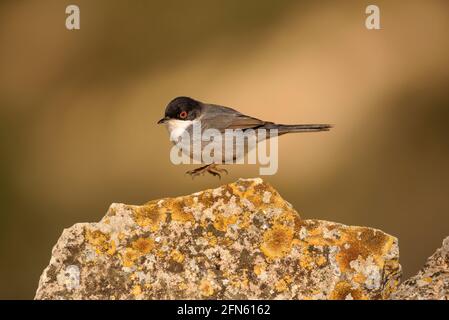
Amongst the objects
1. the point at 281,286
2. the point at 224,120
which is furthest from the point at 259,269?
the point at 224,120

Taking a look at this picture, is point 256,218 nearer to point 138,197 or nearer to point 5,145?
point 138,197

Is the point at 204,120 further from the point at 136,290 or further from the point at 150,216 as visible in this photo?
the point at 136,290

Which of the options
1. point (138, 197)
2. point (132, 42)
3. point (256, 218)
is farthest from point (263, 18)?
point (256, 218)

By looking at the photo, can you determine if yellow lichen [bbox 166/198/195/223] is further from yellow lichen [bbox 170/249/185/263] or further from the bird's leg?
the bird's leg

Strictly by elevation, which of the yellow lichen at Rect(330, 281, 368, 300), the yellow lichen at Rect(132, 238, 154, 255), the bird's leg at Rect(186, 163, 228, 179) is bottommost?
the yellow lichen at Rect(330, 281, 368, 300)

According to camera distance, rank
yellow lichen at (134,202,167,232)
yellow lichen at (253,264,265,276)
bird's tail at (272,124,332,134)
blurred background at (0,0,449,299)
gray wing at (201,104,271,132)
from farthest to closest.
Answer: blurred background at (0,0,449,299) < bird's tail at (272,124,332,134) < gray wing at (201,104,271,132) < yellow lichen at (134,202,167,232) < yellow lichen at (253,264,265,276)

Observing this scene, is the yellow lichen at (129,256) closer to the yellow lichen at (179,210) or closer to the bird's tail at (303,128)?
the yellow lichen at (179,210)

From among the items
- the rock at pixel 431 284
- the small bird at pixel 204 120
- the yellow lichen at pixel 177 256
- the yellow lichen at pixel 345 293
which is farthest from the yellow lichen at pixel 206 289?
the small bird at pixel 204 120

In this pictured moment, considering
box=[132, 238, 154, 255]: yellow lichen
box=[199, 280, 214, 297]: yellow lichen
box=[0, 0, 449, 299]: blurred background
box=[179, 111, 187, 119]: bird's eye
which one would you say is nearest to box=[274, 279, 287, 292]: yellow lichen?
box=[199, 280, 214, 297]: yellow lichen

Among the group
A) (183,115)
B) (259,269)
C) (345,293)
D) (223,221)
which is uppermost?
(183,115)
